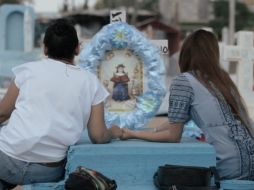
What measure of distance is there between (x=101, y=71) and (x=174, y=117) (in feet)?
3.95

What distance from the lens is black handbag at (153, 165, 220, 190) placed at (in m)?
3.38

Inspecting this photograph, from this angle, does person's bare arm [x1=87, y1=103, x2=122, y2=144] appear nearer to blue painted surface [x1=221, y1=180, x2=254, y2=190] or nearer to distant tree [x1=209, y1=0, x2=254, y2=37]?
blue painted surface [x1=221, y1=180, x2=254, y2=190]

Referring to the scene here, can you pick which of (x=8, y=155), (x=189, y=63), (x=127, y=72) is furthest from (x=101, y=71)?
(x=8, y=155)

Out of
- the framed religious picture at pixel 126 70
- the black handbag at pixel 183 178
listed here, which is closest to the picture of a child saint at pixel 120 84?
the framed religious picture at pixel 126 70

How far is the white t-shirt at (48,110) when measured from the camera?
3.54 metres

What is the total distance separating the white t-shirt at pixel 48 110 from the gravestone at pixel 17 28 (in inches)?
322

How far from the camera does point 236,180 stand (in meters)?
3.66

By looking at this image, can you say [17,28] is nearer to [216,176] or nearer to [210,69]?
[210,69]

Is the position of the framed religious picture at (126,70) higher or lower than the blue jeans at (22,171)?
higher

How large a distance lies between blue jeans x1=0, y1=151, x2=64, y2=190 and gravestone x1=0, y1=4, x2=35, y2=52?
8267 millimetres

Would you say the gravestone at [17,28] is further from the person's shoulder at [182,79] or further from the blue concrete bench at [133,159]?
the blue concrete bench at [133,159]

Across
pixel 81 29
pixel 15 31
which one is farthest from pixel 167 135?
pixel 81 29

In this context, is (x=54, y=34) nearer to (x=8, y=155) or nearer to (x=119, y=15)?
(x=8, y=155)

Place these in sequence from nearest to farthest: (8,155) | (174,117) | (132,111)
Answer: (8,155) < (174,117) < (132,111)
